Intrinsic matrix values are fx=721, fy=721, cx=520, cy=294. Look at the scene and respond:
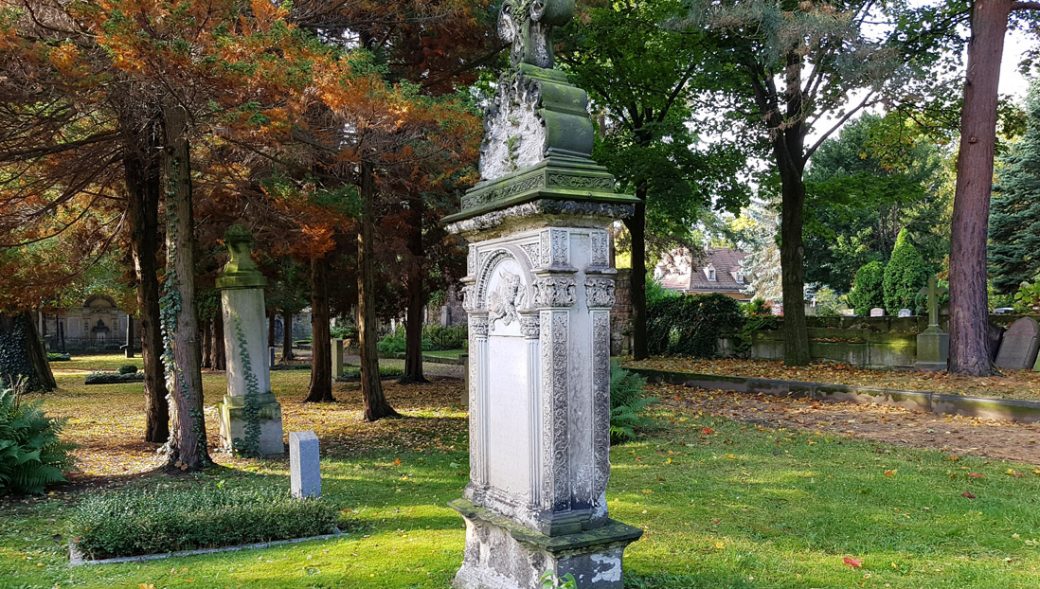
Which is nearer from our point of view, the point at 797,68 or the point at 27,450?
the point at 27,450

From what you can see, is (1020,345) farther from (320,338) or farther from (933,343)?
(320,338)

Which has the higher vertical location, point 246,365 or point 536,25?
point 536,25

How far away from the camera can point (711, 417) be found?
512 inches

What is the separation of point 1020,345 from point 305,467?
17.2m

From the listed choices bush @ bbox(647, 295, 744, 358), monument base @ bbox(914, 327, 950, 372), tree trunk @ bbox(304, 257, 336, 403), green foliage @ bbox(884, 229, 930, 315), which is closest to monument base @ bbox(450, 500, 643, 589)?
tree trunk @ bbox(304, 257, 336, 403)

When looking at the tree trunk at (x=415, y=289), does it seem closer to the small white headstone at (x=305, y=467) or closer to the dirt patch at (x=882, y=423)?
the dirt patch at (x=882, y=423)

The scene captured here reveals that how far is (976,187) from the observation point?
15539mm

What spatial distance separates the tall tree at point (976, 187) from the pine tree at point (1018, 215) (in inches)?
681

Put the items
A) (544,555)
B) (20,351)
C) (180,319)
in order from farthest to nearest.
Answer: (20,351)
(180,319)
(544,555)

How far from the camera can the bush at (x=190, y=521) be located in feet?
20.1

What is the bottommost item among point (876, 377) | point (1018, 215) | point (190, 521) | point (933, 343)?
point (190, 521)

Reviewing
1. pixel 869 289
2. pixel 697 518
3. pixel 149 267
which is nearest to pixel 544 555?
pixel 697 518

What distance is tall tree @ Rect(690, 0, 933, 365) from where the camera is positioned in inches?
583

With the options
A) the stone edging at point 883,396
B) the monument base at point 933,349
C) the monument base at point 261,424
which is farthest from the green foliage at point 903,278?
the monument base at point 261,424
